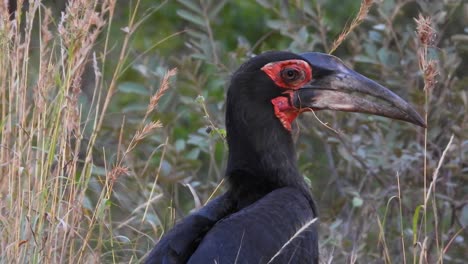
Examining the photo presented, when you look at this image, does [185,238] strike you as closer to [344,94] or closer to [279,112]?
[279,112]

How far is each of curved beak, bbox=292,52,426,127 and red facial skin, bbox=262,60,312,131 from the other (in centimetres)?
2

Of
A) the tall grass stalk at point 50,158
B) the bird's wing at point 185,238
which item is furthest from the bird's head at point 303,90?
the bird's wing at point 185,238

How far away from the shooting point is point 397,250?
566cm

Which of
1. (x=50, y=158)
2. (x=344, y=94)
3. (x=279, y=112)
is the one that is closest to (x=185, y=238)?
(x=50, y=158)

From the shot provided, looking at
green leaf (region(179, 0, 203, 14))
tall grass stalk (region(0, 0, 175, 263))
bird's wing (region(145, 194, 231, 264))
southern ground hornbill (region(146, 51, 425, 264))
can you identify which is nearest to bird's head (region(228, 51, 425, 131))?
southern ground hornbill (region(146, 51, 425, 264))

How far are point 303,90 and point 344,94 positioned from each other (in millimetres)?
136

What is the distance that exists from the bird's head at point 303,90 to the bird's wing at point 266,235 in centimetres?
34

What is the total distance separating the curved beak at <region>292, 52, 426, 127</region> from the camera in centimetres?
400

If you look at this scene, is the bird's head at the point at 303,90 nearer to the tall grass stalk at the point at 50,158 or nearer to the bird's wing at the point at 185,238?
the tall grass stalk at the point at 50,158

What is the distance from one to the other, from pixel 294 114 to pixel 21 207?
912 millimetres

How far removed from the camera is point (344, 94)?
404 centimetres

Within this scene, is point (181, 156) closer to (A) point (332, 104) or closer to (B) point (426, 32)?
(A) point (332, 104)

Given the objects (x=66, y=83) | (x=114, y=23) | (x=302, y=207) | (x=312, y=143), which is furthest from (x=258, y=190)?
(x=114, y=23)

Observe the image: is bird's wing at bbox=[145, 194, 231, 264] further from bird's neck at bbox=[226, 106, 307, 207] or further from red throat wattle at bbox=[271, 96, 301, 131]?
red throat wattle at bbox=[271, 96, 301, 131]
